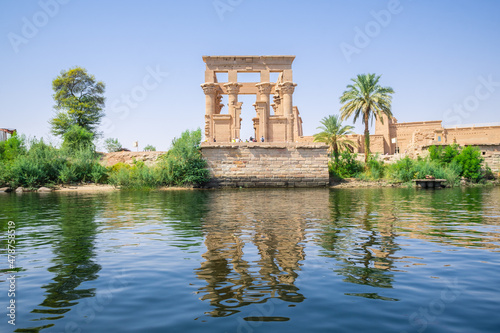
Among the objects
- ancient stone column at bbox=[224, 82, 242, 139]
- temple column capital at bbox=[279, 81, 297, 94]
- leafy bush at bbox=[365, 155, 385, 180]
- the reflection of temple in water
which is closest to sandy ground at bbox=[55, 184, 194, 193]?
ancient stone column at bbox=[224, 82, 242, 139]

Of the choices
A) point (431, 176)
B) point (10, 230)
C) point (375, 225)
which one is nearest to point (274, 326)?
point (375, 225)

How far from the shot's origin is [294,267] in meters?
5.16

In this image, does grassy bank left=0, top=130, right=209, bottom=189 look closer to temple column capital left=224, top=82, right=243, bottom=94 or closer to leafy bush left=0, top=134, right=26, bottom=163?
leafy bush left=0, top=134, right=26, bottom=163

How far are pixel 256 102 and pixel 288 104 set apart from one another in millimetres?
2405

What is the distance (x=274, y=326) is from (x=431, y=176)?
2608 centimetres

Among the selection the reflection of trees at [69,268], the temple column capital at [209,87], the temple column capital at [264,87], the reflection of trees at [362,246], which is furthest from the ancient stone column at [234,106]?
the reflection of trees at [69,268]

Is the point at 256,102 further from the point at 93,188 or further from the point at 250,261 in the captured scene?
the point at 250,261

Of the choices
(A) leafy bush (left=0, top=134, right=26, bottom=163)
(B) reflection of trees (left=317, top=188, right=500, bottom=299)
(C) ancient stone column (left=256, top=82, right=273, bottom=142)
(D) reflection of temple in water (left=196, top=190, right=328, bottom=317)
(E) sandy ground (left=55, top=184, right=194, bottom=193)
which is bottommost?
(B) reflection of trees (left=317, top=188, right=500, bottom=299)

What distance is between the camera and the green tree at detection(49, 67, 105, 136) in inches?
1602

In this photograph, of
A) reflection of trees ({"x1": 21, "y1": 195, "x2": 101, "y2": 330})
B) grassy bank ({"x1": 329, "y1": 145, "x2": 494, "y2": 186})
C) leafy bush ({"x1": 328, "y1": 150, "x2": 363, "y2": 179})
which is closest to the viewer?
reflection of trees ({"x1": 21, "y1": 195, "x2": 101, "y2": 330})

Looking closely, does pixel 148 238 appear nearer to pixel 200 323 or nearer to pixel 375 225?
pixel 200 323

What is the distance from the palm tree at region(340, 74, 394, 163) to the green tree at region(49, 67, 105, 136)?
26.2m

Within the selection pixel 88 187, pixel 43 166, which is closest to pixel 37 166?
pixel 43 166

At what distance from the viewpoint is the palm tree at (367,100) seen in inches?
1219
